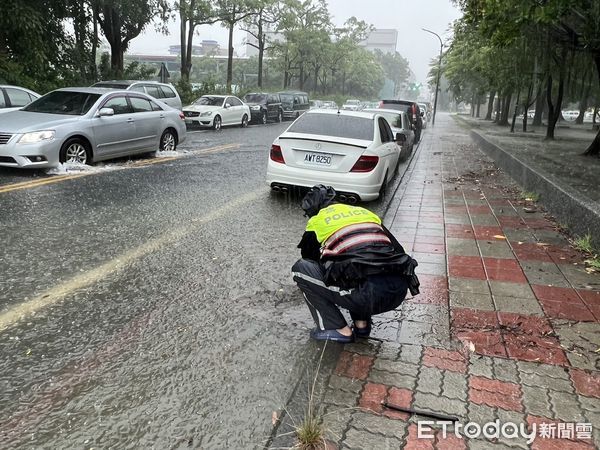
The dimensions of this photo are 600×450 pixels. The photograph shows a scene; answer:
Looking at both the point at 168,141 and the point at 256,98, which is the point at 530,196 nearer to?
the point at 168,141

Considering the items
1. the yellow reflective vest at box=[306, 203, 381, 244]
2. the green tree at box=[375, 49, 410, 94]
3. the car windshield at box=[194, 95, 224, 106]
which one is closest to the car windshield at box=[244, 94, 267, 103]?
the car windshield at box=[194, 95, 224, 106]

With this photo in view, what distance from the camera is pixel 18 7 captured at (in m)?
16.0

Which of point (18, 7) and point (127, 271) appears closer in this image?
point (127, 271)

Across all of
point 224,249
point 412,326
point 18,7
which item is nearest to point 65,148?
point 224,249

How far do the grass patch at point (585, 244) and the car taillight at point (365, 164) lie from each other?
2965 millimetres

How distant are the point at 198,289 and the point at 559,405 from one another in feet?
9.10

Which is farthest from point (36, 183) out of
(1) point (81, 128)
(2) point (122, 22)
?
(2) point (122, 22)

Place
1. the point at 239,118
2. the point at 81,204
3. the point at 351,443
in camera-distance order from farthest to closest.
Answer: the point at 239,118
the point at 81,204
the point at 351,443

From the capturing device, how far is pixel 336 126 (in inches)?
317

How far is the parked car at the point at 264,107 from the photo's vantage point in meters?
27.2

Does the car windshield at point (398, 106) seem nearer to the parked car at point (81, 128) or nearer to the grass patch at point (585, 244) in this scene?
the parked car at point (81, 128)

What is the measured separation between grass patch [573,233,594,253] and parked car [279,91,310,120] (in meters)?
26.9

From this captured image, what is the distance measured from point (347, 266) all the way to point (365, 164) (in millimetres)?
4725

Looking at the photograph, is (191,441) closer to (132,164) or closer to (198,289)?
(198,289)
